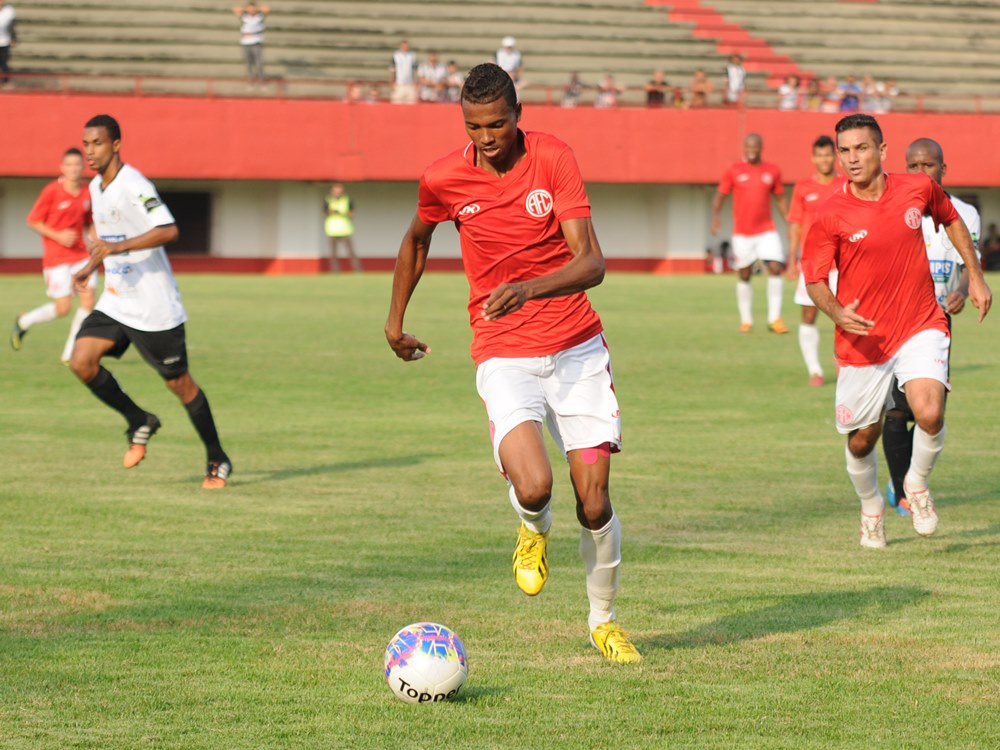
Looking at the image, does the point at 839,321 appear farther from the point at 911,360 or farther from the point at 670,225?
the point at 670,225

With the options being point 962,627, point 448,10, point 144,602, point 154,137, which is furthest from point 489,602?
point 448,10

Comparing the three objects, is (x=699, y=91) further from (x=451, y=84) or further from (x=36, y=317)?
(x=36, y=317)

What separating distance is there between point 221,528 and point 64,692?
11.7 ft

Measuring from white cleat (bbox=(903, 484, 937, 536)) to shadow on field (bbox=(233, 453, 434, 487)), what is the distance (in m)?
4.10

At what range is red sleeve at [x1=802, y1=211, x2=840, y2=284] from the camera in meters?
8.46

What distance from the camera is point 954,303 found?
9.51 m

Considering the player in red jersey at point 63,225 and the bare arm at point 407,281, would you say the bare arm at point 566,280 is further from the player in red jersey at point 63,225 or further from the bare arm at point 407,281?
the player in red jersey at point 63,225

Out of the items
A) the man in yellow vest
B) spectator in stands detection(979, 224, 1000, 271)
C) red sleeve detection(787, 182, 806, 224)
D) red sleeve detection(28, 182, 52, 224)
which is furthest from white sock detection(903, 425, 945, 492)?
spectator in stands detection(979, 224, 1000, 271)

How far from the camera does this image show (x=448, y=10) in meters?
43.0

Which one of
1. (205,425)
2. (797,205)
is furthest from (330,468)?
(797,205)

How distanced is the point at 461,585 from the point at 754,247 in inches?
573

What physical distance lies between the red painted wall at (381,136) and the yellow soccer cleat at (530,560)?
30081 mm

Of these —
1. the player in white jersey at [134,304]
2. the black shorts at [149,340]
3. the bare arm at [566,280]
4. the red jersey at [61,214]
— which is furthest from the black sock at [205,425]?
the red jersey at [61,214]

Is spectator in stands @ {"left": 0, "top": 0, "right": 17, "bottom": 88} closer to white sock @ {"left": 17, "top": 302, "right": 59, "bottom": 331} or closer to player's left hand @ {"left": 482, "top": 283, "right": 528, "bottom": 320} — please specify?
white sock @ {"left": 17, "top": 302, "right": 59, "bottom": 331}
